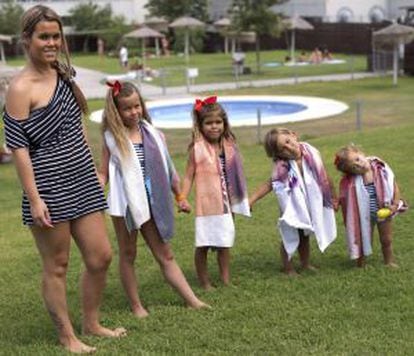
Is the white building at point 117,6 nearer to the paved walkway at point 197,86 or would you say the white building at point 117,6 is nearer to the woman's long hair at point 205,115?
the paved walkway at point 197,86

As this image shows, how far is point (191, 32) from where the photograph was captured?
4794 cm

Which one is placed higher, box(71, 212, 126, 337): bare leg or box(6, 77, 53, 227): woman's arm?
box(6, 77, 53, 227): woman's arm

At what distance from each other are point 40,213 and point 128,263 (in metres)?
1.10

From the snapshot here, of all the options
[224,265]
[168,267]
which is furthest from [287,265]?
[168,267]

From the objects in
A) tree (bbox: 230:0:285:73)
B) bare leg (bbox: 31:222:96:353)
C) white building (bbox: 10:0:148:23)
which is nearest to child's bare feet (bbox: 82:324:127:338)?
bare leg (bbox: 31:222:96:353)

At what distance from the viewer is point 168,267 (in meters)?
4.64

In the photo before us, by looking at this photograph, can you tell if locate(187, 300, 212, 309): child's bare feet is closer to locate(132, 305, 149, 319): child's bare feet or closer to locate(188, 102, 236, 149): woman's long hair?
locate(132, 305, 149, 319): child's bare feet

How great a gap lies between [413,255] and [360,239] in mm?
571

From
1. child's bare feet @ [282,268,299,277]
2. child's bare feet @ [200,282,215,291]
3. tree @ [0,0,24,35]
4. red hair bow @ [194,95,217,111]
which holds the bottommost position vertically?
child's bare feet @ [200,282,215,291]

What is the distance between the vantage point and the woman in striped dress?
12.0ft

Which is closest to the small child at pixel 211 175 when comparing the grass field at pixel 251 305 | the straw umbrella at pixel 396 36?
the grass field at pixel 251 305

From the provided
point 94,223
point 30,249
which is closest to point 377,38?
point 30,249

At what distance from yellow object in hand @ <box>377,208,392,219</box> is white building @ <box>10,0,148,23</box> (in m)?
57.3

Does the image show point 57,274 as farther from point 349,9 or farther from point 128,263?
point 349,9
